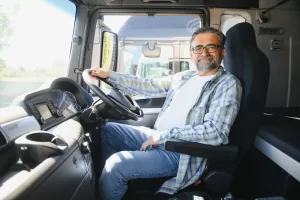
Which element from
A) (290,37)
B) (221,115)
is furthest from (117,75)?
(290,37)

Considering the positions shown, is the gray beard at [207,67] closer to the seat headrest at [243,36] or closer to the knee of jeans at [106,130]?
the seat headrest at [243,36]

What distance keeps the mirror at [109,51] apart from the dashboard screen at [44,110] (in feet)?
3.43

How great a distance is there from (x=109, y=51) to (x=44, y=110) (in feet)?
3.82

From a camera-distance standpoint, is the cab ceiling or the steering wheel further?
the cab ceiling

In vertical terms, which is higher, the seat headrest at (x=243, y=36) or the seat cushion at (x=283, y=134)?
the seat headrest at (x=243, y=36)

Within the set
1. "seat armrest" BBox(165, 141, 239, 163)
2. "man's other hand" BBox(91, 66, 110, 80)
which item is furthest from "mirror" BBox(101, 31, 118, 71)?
"seat armrest" BBox(165, 141, 239, 163)

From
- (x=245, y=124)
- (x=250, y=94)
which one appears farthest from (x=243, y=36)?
(x=245, y=124)

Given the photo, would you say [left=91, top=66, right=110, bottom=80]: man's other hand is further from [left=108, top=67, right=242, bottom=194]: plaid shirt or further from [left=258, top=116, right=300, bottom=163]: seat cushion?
[left=258, top=116, right=300, bottom=163]: seat cushion

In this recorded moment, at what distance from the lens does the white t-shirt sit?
69.5 inches

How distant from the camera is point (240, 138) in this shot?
149 cm

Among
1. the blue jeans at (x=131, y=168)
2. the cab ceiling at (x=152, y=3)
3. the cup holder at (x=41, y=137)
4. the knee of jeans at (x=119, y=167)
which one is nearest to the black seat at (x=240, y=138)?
the blue jeans at (x=131, y=168)

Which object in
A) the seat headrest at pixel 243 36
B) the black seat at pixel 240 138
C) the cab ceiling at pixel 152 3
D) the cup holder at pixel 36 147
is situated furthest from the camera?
the cab ceiling at pixel 152 3

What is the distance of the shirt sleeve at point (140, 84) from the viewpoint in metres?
2.01

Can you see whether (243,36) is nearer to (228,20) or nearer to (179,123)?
(179,123)
